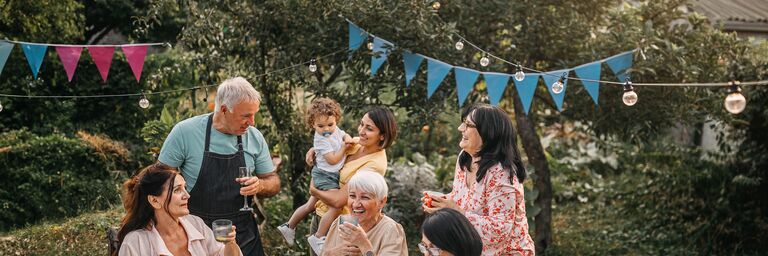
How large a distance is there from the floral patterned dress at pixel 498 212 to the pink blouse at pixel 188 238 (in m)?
1.16

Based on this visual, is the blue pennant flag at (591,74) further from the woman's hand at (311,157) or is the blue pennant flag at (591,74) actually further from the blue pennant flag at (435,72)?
the woman's hand at (311,157)

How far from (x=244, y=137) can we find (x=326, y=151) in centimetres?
84

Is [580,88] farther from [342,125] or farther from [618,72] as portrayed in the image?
[342,125]

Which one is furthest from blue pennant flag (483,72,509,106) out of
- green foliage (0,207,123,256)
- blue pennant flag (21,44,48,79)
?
green foliage (0,207,123,256)

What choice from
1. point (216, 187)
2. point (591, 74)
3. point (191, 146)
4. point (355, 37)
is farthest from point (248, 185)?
point (591, 74)

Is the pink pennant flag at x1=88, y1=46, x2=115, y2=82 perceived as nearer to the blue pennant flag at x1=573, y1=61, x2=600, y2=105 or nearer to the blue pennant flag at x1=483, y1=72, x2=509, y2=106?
the blue pennant flag at x1=483, y1=72, x2=509, y2=106

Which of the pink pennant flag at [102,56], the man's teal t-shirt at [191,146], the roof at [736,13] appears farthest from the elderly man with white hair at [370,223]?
the roof at [736,13]

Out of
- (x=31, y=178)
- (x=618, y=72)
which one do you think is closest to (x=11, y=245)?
(x=31, y=178)

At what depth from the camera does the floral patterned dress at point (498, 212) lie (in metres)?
3.76

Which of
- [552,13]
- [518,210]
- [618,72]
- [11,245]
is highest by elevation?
[552,13]

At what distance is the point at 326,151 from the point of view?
15.8 ft

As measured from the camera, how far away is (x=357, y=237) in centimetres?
368

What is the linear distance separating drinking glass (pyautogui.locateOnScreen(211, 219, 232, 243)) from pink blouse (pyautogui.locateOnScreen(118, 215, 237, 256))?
230 millimetres

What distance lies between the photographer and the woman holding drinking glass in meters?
3.62
